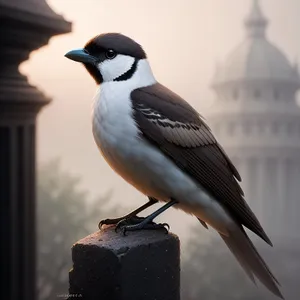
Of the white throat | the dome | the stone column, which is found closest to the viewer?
the white throat

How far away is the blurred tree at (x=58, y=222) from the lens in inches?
130

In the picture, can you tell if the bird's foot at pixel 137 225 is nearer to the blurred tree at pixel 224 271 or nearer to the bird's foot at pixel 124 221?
the bird's foot at pixel 124 221

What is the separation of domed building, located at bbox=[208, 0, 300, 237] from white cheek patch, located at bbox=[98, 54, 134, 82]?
227cm

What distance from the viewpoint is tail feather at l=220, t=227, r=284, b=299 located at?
3.11ft

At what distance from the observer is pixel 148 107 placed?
90 cm

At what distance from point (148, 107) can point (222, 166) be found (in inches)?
6.4

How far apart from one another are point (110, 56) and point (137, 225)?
0.84 feet

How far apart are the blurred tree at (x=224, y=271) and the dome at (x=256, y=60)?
0.91m

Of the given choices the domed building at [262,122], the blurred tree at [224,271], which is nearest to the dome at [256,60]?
the domed building at [262,122]

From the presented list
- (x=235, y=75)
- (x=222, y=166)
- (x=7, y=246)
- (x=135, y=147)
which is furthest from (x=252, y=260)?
(x=235, y=75)

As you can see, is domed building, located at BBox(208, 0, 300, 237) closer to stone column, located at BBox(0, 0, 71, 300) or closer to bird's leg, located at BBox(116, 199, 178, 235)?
stone column, located at BBox(0, 0, 71, 300)

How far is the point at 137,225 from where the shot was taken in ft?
2.89

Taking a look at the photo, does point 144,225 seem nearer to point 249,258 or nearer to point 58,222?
point 249,258

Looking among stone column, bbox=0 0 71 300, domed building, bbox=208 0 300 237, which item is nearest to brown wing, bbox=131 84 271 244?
stone column, bbox=0 0 71 300
